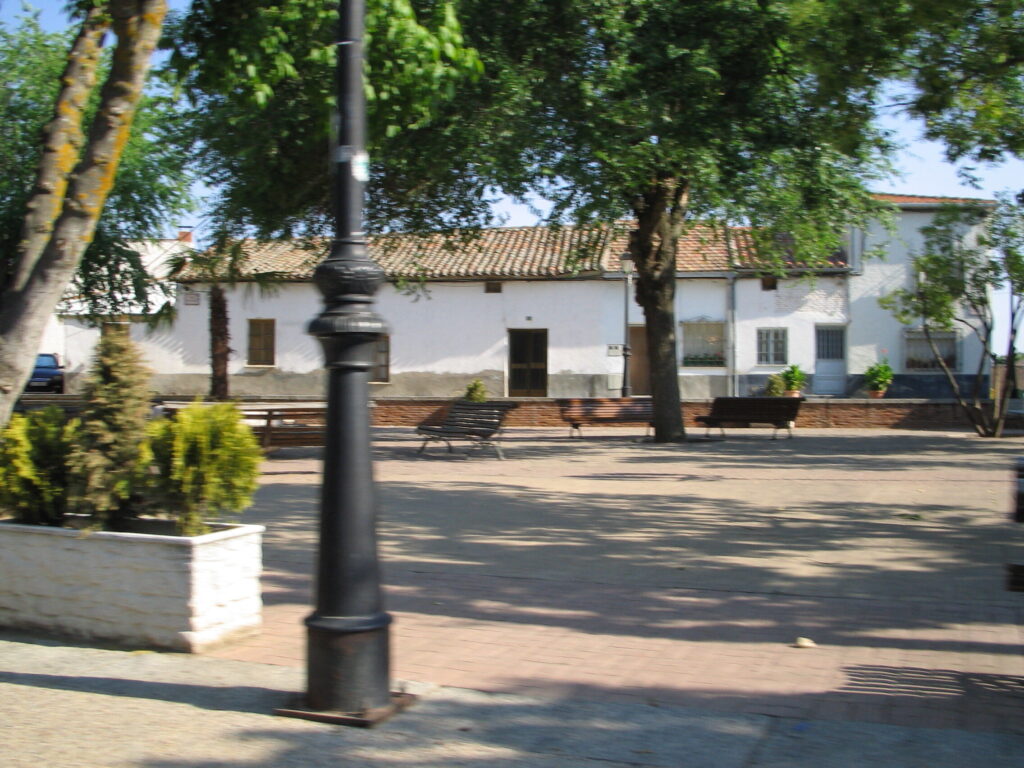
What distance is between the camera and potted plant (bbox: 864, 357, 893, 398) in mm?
30266

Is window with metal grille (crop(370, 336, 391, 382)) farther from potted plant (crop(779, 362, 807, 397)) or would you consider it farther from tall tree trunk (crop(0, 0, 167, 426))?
tall tree trunk (crop(0, 0, 167, 426))

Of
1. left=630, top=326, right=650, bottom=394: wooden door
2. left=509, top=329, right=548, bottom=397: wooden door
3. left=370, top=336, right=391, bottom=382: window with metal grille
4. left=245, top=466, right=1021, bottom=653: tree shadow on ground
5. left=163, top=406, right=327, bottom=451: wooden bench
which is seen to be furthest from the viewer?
left=370, top=336, right=391, bottom=382: window with metal grille

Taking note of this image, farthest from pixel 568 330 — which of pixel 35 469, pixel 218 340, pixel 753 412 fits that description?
pixel 35 469

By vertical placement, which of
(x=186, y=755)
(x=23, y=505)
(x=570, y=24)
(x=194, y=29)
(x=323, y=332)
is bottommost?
(x=186, y=755)

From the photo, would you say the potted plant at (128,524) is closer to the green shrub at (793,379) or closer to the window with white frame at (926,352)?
the green shrub at (793,379)

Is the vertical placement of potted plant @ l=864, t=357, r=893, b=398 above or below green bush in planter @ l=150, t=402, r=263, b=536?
above

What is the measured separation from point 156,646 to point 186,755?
1.60m

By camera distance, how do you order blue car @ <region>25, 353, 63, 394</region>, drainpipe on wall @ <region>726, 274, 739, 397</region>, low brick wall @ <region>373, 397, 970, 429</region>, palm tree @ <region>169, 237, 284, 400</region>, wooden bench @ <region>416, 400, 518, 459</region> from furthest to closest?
blue car @ <region>25, 353, 63, 394</region> → drainpipe on wall @ <region>726, 274, 739, 397</region> → low brick wall @ <region>373, 397, 970, 429</region> → palm tree @ <region>169, 237, 284, 400</region> → wooden bench @ <region>416, 400, 518, 459</region>

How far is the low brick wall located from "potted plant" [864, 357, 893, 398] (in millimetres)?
4859

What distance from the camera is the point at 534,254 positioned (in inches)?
1309

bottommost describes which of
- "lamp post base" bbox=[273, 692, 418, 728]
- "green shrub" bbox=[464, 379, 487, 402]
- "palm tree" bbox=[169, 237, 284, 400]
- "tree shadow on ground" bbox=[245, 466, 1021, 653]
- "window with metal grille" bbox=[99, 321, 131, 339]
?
"lamp post base" bbox=[273, 692, 418, 728]

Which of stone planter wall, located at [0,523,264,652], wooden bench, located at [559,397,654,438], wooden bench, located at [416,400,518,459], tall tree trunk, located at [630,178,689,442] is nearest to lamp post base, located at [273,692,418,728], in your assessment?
stone planter wall, located at [0,523,264,652]

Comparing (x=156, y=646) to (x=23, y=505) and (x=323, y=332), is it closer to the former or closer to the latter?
(x=23, y=505)

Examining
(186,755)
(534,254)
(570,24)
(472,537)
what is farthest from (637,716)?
(534,254)
